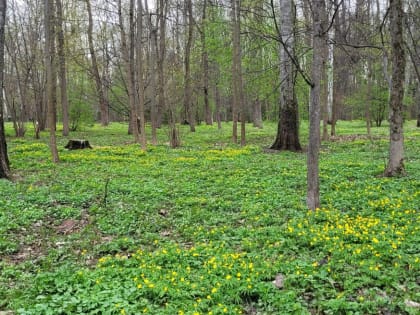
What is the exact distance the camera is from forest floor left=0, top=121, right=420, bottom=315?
3702 mm

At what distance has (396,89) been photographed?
8.34 meters

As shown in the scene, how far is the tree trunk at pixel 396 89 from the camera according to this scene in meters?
8.22

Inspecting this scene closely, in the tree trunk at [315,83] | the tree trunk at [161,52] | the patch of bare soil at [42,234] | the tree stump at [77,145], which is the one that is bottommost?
the patch of bare soil at [42,234]

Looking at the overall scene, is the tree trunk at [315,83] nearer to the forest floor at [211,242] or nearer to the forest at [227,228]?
the forest at [227,228]

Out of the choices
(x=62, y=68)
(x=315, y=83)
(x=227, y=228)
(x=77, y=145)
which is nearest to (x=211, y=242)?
(x=227, y=228)

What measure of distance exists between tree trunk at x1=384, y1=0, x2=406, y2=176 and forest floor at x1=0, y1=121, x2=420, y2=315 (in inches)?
17.2

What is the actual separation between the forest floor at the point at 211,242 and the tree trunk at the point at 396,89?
1.44 feet

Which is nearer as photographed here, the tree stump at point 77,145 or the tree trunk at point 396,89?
the tree trunk at point 396,89

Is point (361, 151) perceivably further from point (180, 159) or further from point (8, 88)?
point (8, 88)

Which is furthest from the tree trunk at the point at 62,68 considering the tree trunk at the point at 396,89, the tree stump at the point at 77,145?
the tree trunk at the point at 396,89

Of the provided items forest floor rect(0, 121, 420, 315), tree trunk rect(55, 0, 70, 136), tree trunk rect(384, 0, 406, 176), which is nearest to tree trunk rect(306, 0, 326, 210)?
forest floor rect(0, 121, 420, 315)

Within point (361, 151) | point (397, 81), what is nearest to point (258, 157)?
point (361, 151)

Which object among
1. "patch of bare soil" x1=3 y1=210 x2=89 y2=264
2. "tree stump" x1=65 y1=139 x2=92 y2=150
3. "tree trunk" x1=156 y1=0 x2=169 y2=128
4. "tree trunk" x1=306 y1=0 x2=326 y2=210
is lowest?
"patch of bare soil" x1=3 y1=210 x2=89 y2=264

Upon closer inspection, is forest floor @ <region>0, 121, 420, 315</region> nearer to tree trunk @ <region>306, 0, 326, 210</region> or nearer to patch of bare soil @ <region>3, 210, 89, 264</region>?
patch of bare soil @ <region>3, 210, 89, 264</region>
